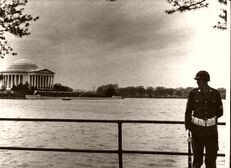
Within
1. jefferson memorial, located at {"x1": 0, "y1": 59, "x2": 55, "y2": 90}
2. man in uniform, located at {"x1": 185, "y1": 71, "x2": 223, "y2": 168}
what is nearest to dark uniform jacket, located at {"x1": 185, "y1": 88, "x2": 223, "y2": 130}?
man in uniform, located at {"x1": 185, "y1": 71, "x2": 223, "y2": 168}

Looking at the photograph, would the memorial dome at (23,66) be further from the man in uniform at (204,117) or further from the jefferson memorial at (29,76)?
the man in uniform at (204,117)

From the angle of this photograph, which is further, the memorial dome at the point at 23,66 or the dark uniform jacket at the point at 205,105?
the memorial dome at the point at 23,66

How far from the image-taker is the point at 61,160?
22031 millimetres

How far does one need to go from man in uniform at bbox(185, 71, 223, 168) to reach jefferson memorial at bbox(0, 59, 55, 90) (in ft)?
433

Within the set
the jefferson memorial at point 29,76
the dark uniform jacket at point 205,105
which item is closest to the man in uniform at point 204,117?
the dark uniform jacket at point 205,105

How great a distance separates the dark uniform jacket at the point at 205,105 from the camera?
19.1ft

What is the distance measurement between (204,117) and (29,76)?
13981 centimetres

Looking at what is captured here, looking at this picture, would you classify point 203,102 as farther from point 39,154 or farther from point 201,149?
point 39,154

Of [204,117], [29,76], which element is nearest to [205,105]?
[204,117]

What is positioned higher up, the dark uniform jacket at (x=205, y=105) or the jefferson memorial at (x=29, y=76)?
the jefferson memorial at (x=29, y=76)

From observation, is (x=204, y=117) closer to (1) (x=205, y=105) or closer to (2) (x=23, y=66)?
(1) (x=205, y=105)

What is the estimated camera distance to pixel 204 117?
582cm

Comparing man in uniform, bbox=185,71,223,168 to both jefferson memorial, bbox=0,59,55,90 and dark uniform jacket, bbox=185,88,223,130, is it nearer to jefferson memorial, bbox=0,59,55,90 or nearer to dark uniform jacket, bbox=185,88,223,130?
dark uniform jacket, bbox=185,88,223,130

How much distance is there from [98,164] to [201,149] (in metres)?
15.8
